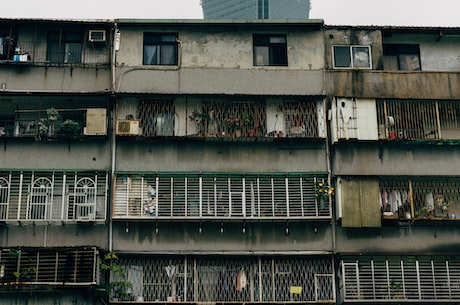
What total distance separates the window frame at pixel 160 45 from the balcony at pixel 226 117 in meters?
1.40

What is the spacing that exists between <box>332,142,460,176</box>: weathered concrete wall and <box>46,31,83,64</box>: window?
9418 mm

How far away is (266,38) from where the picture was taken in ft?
81.5

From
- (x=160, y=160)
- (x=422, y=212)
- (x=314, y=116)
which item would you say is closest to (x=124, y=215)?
A: (x=160, y=160)

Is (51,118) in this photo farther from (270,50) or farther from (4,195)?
(270,50)

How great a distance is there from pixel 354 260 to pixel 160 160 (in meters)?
7.00

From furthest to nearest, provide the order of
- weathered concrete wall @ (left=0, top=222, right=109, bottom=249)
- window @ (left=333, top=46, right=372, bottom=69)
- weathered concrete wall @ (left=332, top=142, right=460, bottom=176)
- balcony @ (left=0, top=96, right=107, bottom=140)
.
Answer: window @ (left=333, top=46, right=372, bottom=69)
weathered concrete wall @ (left=332, top=142, right=460, bottom=176)
balcony @ (left=0, top=96, right=107, bottom=140)
weathered concrete wall @ (left=0, top=222, right=109, bottom=249)

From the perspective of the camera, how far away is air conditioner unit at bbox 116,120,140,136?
2320cm

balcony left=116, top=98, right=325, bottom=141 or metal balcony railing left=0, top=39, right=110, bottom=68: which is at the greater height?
metal balcony railing left=0, top=39, right=110, bottom=68

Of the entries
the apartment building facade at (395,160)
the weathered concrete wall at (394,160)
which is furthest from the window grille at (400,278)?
the weathered concrete wall at (394,160)

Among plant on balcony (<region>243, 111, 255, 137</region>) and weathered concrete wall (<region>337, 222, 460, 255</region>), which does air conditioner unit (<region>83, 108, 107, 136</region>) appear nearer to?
plant on balcony (<region>243, 111, 255, 137</region>)

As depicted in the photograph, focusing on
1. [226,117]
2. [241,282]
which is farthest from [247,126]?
[241,282]

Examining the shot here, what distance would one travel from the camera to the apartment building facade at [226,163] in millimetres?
22453

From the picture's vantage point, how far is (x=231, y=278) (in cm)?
2264

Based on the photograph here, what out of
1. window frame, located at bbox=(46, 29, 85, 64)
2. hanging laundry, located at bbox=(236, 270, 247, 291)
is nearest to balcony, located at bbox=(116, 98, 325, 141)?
window frame, located at bbox=(46, 29, 85, 64)
